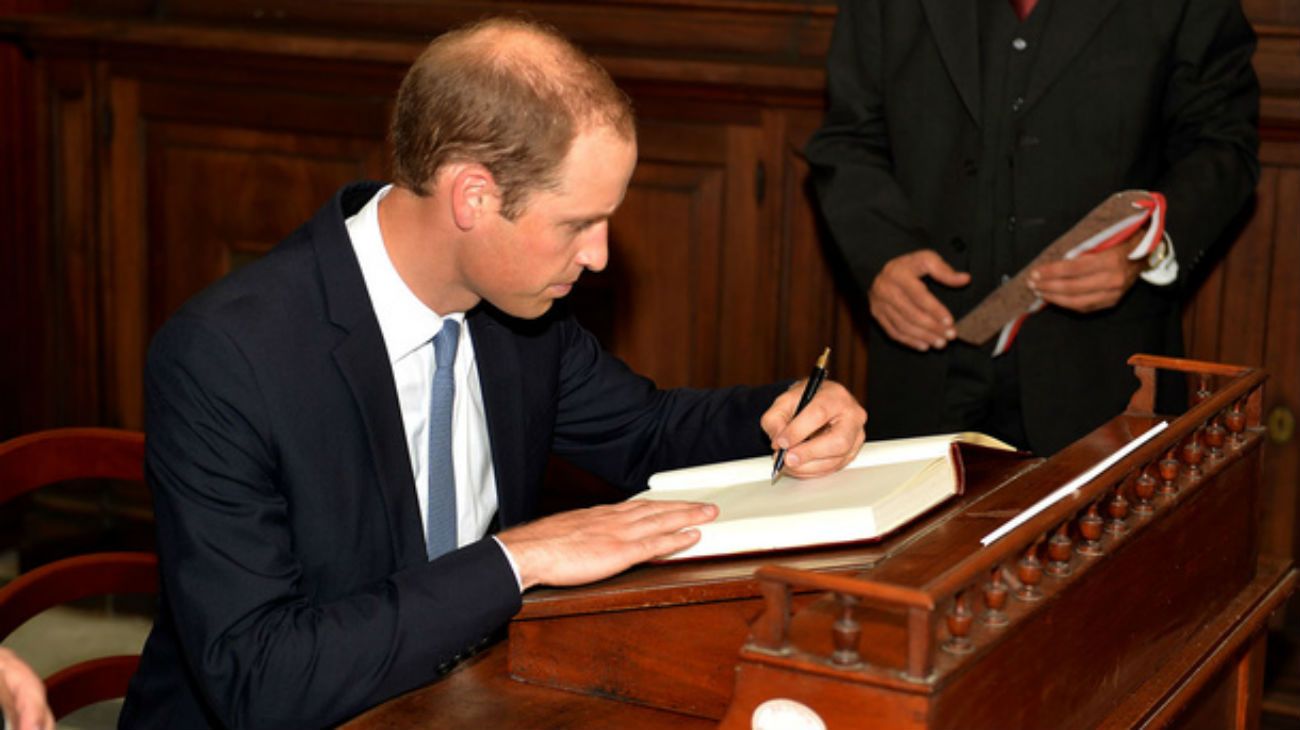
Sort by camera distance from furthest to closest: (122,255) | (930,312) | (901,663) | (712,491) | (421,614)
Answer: (122,255) < (930,312) < (712,491) < (421,614) < (901,663)

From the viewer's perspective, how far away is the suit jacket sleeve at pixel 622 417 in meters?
2.99

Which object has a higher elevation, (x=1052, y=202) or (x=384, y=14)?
(x=384, y=14)

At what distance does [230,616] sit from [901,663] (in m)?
0.86

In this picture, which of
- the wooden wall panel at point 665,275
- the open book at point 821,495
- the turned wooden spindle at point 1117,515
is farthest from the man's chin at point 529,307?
the wooden wall panel at point 665,275

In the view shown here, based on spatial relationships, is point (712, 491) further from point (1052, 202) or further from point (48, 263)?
point (48, 263)

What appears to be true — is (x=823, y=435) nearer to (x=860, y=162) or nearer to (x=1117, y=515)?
(x=1117, y=515)

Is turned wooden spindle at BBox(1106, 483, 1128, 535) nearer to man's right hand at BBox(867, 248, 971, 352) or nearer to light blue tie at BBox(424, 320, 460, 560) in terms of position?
light blue tie at BBox(424, 320, 460, 560)

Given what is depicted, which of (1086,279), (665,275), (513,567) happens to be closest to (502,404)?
(513,567)

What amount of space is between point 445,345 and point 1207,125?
1837 mm

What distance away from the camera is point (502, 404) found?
275 centimetres

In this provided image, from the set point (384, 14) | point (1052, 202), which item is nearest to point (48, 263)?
point (384, 14)

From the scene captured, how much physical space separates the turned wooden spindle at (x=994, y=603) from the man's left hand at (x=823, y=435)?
0.64 metres

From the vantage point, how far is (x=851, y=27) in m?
3.86

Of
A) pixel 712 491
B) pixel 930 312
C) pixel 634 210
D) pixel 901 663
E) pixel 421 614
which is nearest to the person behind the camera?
pixel 901 663
